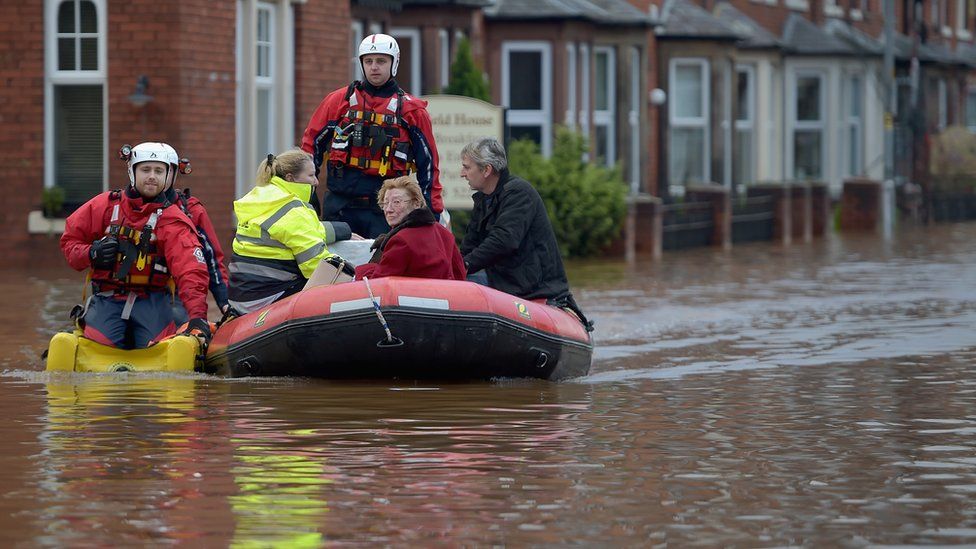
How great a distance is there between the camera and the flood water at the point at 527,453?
760cm

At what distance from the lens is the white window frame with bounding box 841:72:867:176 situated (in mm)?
45994

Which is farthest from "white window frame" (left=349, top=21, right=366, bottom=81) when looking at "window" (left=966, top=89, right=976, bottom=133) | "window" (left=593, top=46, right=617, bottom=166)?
"window" (left=966, top=89, right=976, bottom=133)

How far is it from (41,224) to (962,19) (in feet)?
146

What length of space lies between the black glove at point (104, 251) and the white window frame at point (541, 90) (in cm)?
1952

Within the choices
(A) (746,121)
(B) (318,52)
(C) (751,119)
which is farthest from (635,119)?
(B) (318,52)

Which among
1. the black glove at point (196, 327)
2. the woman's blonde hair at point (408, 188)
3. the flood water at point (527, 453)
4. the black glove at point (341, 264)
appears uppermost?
the woman's blonde hair at point (408, 188)

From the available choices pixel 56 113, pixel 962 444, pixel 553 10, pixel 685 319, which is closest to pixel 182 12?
pixel 56 113

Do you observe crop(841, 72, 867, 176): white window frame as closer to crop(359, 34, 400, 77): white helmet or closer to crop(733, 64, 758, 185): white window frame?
crop(733, 64, 758, 185): white window frame

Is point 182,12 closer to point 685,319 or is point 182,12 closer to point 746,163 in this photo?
point 685,319

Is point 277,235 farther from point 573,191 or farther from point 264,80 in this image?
point 573,191

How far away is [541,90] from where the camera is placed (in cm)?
3238

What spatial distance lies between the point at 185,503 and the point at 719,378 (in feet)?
19.5

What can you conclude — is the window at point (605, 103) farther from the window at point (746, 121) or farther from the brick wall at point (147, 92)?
the brick wall at point (147, 92)

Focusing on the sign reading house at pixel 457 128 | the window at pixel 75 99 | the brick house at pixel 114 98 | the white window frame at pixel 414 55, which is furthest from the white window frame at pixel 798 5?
the window at pixel 75 99
